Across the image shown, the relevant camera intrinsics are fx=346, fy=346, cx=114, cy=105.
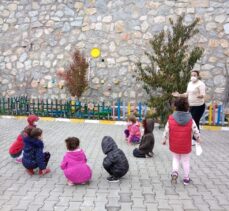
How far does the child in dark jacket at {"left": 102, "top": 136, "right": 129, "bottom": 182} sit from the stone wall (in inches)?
300

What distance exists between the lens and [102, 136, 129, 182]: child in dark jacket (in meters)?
5.27

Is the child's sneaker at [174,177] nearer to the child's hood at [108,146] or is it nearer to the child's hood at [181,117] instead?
the child's hood at [181,117]

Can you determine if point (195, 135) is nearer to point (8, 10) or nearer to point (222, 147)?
point (222, 147)

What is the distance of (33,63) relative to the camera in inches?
549

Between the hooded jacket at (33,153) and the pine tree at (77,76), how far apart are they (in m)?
7.14

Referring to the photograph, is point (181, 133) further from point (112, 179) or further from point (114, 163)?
point (112, 179)

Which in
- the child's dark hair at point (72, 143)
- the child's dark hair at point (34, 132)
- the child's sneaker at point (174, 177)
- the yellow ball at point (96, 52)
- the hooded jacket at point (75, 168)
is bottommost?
the child's sneaker at point (174, 177)

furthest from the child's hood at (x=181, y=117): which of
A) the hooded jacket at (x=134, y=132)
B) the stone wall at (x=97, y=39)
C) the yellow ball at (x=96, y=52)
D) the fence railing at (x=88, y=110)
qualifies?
the yellow ball at (x=96, y=52)

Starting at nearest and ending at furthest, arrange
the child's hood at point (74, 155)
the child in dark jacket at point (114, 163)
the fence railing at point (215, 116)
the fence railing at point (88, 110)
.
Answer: the child's hood at point (74, 155) < the child in dark jacket at point (114, 163) < the fence railing at point (215, 116) < the fence railing at point (88, 110)

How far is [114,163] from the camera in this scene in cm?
529

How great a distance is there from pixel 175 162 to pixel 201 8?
8445 millimetres

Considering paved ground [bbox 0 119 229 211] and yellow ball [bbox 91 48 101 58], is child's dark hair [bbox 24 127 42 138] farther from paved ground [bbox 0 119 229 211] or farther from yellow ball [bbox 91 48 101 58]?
yellow ball [bbox 91 48 101 58]

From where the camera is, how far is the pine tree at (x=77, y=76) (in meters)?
12.5

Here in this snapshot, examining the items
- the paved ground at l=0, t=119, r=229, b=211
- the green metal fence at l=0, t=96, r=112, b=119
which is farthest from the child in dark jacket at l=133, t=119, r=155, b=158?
the green metal fence at l=0, t=96, r=112, b=119
